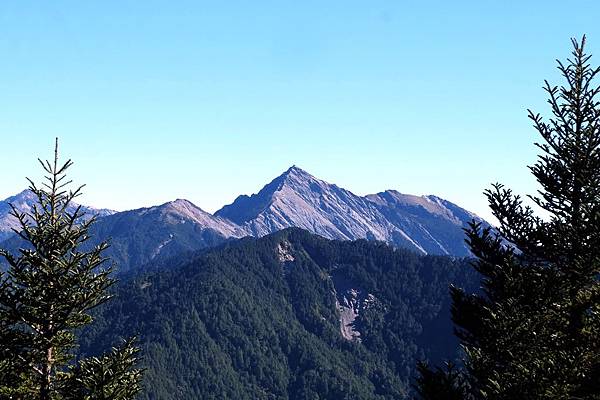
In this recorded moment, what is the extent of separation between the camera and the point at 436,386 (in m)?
20.9

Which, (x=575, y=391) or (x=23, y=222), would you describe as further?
(x=23, y=222)

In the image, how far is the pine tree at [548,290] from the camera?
17.9m

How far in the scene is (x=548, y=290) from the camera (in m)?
19.4

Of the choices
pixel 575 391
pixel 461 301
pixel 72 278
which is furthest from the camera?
pixel 461 301

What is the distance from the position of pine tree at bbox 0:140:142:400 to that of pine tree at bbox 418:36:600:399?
1184 cm

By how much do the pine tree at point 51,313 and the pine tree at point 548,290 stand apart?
466 inches

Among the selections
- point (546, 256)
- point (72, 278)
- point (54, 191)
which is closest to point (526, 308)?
point (546, 256)

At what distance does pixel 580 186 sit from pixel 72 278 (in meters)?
18.5

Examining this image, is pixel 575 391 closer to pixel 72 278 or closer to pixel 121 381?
pixel 121 381

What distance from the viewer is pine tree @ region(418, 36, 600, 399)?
1789 cm

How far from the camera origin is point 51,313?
19.9m

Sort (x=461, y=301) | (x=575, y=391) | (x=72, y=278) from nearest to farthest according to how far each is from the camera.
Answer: (x=575, y=391) < (x=72, y=278) < (x=461, y=301)

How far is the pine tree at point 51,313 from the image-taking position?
1944 centimetres

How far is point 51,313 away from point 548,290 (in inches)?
682
